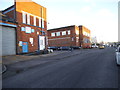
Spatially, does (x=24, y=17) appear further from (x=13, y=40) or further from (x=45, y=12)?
(x=45, y=12)

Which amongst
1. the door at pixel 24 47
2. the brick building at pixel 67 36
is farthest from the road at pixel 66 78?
the brick building at pixel 67 36

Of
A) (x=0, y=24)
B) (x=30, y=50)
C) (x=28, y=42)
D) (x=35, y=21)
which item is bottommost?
(x=30, y=50)

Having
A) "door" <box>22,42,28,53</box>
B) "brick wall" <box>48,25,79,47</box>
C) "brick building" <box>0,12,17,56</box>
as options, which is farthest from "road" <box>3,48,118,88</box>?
"brick wall" <box>48,25,79,47</box>

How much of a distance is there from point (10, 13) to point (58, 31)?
27.5 metres

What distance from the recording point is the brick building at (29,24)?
1781 centimetres

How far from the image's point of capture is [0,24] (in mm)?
14844

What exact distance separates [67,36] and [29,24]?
80.1 ft

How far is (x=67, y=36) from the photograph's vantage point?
41844 mm

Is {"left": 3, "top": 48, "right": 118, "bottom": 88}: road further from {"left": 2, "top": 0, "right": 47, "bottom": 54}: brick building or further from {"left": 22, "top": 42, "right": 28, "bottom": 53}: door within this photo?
{"left": 2, "top": 0, "right": 47, "bottom": 54}: brick building

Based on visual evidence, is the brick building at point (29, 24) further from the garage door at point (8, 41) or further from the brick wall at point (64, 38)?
the brick wall at point (64, 38)

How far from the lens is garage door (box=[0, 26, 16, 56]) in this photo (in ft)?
50.9

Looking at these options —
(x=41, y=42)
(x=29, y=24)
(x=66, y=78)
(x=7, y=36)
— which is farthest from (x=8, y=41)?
(x=66, y=78)

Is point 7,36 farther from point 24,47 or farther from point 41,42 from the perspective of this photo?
point 41,42

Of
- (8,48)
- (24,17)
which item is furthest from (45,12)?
(8,48)
